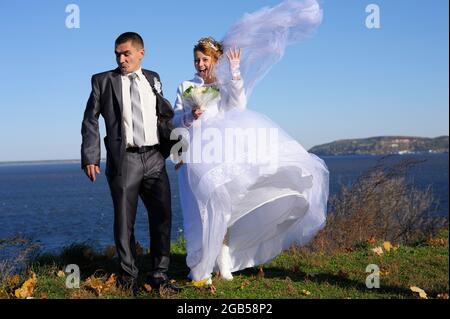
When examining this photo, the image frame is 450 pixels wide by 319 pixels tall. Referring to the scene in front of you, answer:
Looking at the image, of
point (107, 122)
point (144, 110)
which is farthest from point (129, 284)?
point (144, 110)

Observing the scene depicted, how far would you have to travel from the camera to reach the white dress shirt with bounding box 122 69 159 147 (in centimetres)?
578

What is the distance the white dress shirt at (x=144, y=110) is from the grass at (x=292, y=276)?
1.64 metres

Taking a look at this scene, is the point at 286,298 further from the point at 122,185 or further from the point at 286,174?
the point at 122,185

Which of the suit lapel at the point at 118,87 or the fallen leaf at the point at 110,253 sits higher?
the suit lapel at the point at 118,87

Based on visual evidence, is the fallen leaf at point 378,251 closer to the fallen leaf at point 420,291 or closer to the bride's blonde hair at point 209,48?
the fallen leaf at point 420,291

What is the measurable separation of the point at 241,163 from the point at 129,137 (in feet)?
3.97

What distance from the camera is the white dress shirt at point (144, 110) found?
19.0 feet

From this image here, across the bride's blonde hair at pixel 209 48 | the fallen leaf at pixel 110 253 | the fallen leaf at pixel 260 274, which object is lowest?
the fallen leaf at pixel 260 274

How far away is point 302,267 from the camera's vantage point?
7.32 m

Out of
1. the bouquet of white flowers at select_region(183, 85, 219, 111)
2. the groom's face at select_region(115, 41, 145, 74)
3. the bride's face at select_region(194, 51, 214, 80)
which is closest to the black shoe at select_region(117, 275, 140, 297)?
→ the bouquet of white flowers at select_region(183, 85, 219, 111)

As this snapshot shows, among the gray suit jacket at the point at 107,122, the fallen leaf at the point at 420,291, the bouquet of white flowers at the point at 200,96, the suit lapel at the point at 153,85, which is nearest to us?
the fallen leaf at the point at 420,291

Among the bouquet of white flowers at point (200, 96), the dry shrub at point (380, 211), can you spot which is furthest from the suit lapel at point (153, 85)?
the dry shrub at point (380, 211)

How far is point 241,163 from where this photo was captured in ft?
18.6

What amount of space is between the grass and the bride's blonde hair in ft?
8.40
